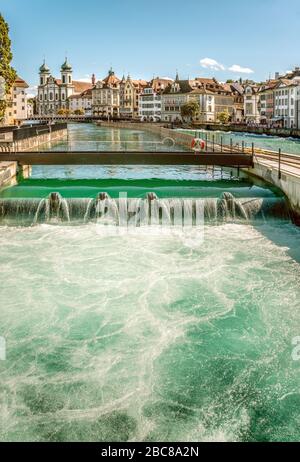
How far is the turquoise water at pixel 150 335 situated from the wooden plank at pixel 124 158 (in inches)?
355

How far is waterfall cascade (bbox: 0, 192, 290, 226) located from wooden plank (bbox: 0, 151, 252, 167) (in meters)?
6.19

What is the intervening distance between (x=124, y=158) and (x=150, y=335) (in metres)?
19.3

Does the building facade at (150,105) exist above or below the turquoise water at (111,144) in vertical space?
above

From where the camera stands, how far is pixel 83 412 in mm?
9195

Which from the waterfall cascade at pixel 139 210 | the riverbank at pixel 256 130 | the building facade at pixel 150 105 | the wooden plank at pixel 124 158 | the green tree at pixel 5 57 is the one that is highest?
the building facade at pixel 150 105

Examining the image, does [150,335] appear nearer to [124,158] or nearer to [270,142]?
[124,158]

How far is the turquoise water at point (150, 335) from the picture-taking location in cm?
898

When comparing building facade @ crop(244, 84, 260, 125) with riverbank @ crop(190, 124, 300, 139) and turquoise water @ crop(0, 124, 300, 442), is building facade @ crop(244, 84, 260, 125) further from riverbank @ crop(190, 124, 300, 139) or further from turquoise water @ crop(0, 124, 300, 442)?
turquoise water @ crop(0, 124, 300, 442)

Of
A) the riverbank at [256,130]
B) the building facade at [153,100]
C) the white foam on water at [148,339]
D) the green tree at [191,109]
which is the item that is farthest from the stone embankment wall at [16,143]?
the building facade at [153,100]

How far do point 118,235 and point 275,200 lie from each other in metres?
8.29

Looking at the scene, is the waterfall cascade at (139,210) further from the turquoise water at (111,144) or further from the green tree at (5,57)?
the green tree at (5,57)

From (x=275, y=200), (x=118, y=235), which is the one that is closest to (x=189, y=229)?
(x=118, y=235)

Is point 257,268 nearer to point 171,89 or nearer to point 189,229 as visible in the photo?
point 189,229

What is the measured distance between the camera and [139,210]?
23.6m
